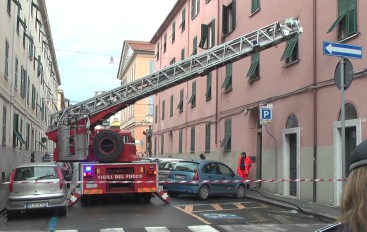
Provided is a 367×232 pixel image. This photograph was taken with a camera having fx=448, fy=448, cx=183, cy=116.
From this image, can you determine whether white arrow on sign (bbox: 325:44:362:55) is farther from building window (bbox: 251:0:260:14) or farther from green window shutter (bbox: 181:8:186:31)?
green window shutter (bbox: 181:8:186:31)

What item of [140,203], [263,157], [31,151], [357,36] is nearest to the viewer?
[357,36]

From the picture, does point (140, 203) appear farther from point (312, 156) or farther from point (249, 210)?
point (312, 156)

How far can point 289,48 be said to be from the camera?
52.8ft

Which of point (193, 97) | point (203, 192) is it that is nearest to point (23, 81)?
point (193, 97)

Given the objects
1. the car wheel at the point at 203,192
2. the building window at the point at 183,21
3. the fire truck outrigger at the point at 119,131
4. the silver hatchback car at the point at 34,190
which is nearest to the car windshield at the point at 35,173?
the silver hatchback car at the point at 34,190

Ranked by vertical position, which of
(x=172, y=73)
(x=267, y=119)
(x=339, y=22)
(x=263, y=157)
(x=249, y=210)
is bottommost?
(x=249, y=210)

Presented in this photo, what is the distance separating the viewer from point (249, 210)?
1302 centimetres

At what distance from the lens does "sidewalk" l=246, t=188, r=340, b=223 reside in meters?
11.4

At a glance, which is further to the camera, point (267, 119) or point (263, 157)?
point (263, 157)

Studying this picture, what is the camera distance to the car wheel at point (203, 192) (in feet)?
50.9

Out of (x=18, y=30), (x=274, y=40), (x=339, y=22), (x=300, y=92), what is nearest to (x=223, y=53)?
(x=274, y=40)

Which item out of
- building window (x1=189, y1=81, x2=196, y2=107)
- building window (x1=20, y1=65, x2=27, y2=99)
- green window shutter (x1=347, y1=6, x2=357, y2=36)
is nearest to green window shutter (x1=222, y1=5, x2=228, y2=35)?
building window (x1=189, y1=81, x2=196, y2=107)

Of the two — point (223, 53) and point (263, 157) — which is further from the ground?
point (223, 53)

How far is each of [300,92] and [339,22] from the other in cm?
295
